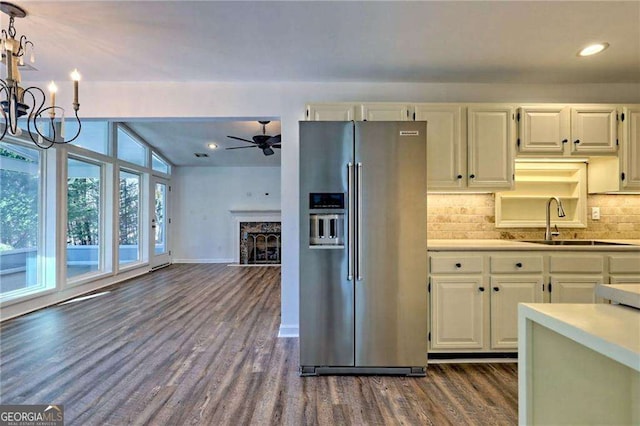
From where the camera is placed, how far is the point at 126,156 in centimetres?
594

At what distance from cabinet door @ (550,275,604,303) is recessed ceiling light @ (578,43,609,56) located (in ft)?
5.71

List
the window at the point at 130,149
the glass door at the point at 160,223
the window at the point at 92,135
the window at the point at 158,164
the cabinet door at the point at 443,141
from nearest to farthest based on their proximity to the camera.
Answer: the cabinet door at the point at 443,141 < the window at the point at 92,135 < the window at the point at 130,149 < the glass door at the point at 160,223 < the window at the point at 158,164

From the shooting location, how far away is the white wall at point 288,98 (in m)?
3.04

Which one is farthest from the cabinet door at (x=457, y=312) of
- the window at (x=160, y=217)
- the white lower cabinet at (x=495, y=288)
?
the window at (x=160, y=217)

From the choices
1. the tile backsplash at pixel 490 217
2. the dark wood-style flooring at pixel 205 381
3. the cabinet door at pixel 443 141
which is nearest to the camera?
the dark wood-style flooring at pixel 205 381

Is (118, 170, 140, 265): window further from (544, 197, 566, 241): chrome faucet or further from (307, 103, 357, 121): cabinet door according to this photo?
(544, 197, 566, 241): chrome faucet

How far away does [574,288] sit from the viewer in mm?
2471

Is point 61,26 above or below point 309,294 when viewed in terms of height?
above

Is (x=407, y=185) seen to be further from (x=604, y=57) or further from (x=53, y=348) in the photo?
(x=53, y=348)

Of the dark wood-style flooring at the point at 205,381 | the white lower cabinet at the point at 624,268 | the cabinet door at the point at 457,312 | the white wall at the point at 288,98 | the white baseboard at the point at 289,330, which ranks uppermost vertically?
the white wall at the point at 288,98

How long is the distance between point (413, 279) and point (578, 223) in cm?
199

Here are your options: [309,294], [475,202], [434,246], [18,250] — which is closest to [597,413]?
[434,246]

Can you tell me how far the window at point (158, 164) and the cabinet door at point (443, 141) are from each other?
618 cm

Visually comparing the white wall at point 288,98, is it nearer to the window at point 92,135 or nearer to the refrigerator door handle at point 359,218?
the refrigerator door handle at point 359,218
